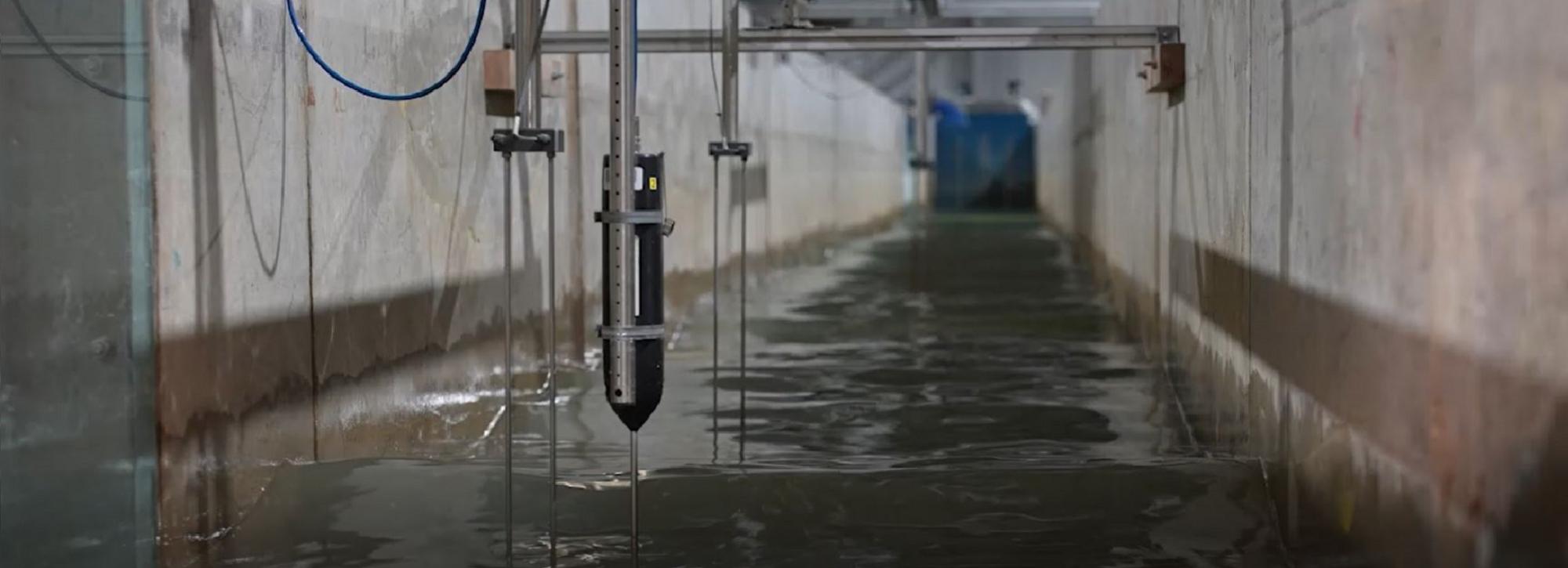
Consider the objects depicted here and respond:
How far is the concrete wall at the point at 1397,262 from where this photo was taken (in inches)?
123

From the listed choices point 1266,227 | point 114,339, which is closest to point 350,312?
point 114,339

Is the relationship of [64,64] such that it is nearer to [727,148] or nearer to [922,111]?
[727,148]

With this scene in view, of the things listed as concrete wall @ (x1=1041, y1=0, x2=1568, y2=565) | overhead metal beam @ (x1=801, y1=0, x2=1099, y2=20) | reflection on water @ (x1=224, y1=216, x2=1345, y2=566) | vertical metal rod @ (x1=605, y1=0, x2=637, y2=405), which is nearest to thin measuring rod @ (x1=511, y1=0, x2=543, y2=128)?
vertical metal rod @ (x1=605, y1=0, x2=637, y2=405)

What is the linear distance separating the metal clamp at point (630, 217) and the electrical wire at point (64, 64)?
1.33 metres

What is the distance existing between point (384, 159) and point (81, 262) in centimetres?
234

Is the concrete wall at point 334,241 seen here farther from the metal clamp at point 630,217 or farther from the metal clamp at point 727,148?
the metal clamp at point 630,217

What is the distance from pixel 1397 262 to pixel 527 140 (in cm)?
216

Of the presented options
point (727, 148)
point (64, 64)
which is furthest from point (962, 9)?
point (64, 64)

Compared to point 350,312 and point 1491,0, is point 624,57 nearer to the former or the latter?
point 1491,0

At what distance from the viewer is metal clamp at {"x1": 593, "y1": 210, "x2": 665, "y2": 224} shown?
4004mm

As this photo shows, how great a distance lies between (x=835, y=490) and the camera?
217 inches

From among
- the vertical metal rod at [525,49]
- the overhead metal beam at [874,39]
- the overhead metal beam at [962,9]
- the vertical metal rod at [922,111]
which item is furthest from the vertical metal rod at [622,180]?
the vertical metal rod at [922,111]

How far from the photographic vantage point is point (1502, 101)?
327cm

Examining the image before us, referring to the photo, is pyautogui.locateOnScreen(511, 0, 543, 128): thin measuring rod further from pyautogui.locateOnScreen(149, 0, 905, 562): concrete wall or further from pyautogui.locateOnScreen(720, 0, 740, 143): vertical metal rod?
pyautogui.locateOnScreen(720, 0, 740, 143): vertical metal rod
